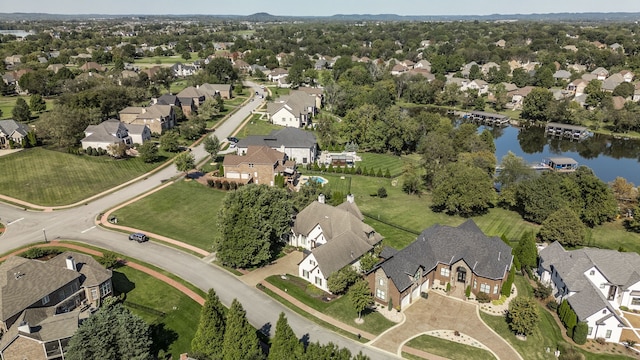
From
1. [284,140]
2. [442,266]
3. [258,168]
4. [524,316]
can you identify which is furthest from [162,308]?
[284,140]

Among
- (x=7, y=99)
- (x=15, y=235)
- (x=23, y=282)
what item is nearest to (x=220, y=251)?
(x=23, y=282)

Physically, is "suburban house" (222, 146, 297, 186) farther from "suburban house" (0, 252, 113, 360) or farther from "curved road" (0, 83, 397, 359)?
"suburban house" (0, 252, 113, 360)

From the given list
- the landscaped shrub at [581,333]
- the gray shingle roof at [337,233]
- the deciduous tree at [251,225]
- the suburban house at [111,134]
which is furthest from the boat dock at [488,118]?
the landscaped shrub at [581,333]

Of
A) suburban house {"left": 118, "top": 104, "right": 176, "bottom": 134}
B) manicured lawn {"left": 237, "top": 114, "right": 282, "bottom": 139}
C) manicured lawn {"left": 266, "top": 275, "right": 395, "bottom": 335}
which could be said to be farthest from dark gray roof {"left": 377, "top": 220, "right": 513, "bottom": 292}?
suburban house {"left": 118, "top": 104, "right": 176, "bottom": 134}

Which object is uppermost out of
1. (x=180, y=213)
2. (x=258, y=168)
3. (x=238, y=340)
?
(x=238, y=340)

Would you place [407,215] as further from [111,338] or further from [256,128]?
[256,128]

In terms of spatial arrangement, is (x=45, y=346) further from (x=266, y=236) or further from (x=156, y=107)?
(x=156, y=107)

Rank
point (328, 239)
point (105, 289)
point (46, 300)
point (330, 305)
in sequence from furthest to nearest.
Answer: point (328, 239), point (330, 305), point (105, 289), point (46, 300)
